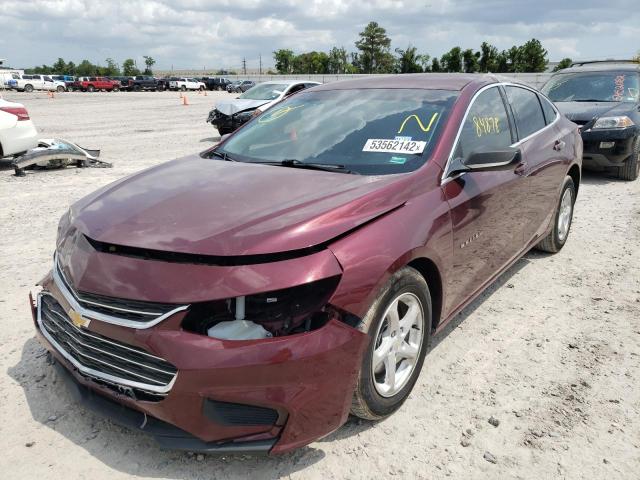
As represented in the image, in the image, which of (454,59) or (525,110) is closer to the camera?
(525,110)

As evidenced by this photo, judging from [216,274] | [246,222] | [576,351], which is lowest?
[576,351]

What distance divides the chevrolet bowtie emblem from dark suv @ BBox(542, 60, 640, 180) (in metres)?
7.95

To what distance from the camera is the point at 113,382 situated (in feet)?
7.57

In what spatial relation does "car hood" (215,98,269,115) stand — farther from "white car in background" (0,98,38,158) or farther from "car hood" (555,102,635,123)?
"car hood" (555,102,635,123)

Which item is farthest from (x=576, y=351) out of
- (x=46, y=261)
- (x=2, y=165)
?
(x=2, y=165)

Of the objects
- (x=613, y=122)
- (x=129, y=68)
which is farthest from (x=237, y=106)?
(x=129, y=68)

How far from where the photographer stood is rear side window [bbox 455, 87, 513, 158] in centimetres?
336

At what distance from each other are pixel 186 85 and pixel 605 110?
58126 millimetres

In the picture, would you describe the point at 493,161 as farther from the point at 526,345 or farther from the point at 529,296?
the point at 529,296

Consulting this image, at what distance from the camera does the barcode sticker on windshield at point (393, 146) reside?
10.3 feet

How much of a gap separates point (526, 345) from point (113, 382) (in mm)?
2618

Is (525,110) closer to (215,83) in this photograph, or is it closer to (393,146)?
(393,146)

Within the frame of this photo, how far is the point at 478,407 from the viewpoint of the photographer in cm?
292

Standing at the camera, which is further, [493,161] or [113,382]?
[493,161]
